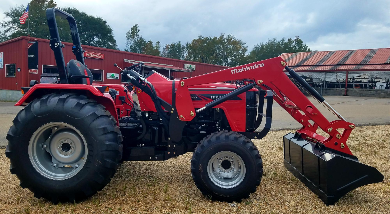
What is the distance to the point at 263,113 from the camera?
417 centimetres

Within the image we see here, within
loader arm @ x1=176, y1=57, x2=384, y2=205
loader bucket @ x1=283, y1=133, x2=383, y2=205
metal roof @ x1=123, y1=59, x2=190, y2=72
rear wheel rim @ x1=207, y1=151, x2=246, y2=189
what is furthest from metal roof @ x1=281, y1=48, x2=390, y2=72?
rear wheel rim @ x1=207, y1=151, x2=246, y2=189

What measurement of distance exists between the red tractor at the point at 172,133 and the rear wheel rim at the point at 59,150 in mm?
11

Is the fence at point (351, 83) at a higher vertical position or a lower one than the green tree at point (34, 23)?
lower

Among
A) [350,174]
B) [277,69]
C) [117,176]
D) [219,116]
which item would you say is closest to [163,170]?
[117,176]

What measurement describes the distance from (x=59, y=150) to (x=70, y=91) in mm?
689

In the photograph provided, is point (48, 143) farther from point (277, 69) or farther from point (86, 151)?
point (277, 69)

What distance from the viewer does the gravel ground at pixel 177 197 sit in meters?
3.24

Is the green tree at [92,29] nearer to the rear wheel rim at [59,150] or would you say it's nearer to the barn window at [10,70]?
the barn window at [10,70]

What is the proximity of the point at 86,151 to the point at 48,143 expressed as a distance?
1.72 feet

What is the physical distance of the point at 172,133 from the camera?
12.8 ft

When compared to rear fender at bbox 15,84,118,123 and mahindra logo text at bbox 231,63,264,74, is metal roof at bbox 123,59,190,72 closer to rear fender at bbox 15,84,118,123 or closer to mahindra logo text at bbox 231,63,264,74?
rear fender at bbox 15,84,118,123

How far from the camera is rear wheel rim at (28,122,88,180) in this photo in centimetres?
344

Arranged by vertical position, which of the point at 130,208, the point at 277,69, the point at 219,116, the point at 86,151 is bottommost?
the point at 130,208

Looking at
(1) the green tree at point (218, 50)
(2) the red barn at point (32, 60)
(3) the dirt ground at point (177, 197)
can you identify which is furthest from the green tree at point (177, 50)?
(3) the dirt ground at point (177, 197)
